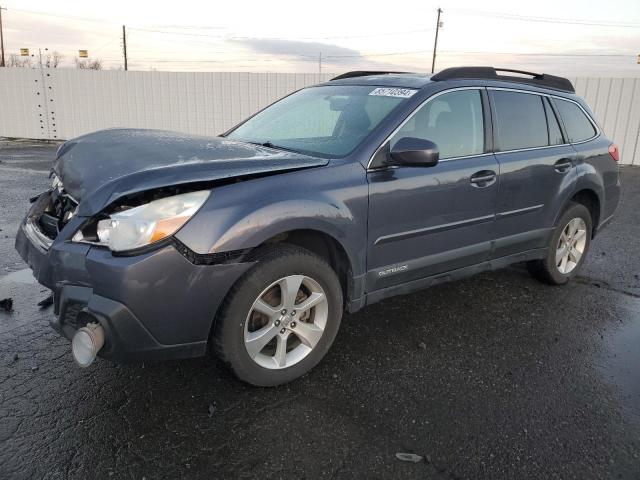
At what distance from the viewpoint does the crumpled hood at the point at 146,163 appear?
8.18ft

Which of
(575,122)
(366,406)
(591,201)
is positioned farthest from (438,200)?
(591,201)

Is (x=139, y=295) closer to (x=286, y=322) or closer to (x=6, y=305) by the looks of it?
(x=286, y=322)

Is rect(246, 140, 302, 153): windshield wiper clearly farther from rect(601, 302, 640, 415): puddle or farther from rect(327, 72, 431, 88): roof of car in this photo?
rect(601, 302, 640, 415): puddle

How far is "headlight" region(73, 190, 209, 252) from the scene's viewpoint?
2.39 m

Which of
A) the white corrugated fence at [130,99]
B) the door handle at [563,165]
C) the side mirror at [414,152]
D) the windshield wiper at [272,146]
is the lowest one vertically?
the white corrugated fence at [130,99]

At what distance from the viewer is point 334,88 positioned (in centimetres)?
408

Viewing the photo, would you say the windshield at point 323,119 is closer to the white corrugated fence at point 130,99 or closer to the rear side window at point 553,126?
the rear side window at point 553,126

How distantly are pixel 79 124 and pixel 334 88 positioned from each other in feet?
58.4

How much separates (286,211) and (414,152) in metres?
0.88

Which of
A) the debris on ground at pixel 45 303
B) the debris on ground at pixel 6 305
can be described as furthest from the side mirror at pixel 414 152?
the debris on ground at pixel 6 305

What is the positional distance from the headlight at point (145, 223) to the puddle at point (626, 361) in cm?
263

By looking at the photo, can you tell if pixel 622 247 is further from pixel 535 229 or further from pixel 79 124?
pixel 79 124

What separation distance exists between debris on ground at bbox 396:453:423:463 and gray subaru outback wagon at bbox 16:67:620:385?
0.79 m

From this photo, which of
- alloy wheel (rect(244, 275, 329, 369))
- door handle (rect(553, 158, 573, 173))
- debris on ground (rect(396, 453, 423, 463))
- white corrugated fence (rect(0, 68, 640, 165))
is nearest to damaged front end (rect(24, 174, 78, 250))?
alloy wheel (rect(244, 275, 329, 369))
